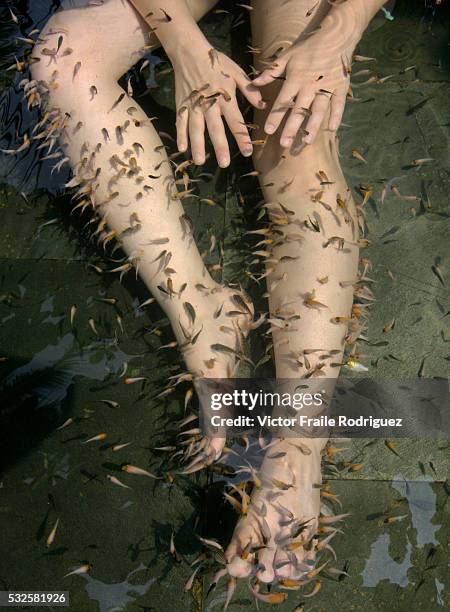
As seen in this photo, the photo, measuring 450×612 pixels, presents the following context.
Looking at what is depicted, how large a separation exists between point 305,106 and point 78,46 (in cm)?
67

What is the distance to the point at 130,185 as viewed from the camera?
5.38 feet

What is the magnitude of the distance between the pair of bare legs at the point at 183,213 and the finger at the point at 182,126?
0.09 meters

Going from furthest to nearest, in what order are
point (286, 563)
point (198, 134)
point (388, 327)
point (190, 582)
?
point (388, 327) < point (198, 134) < point (190, 582) < point (286, 563)

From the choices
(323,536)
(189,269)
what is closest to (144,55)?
(189,269)

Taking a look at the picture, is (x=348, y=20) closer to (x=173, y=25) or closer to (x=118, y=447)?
(x=173, y=25)

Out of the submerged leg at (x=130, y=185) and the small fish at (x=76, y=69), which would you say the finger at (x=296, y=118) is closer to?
the submerged leg at (x=130, y=185)

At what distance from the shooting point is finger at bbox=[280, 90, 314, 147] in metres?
A: 1.55

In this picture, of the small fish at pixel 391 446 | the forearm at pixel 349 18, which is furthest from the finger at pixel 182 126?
the small fish at pixel 391 446

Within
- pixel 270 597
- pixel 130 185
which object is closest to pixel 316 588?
pixel 270 597

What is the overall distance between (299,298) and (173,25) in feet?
2.80

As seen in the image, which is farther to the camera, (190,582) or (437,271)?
(437,271)

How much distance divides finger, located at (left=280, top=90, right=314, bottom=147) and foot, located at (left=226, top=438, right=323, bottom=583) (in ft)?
2.56

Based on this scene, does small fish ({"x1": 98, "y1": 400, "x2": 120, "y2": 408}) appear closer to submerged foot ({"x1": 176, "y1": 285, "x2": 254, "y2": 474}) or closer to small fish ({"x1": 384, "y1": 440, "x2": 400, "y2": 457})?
submerged foot ({"x1": 176, "y1": 285, "x2": 254, "y2": 474})

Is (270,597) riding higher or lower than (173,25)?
lower
